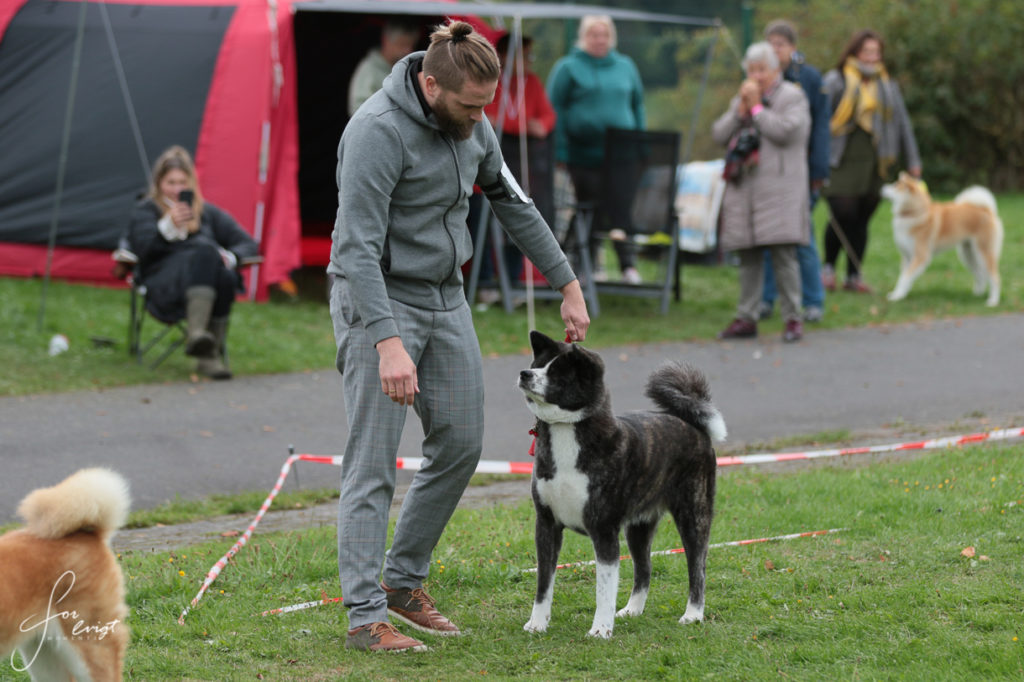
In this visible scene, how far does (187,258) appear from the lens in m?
→ 8.47

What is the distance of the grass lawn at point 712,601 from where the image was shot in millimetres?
3766

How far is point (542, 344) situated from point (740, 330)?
6.51 metres

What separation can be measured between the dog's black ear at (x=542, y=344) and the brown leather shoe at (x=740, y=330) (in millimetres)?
6480

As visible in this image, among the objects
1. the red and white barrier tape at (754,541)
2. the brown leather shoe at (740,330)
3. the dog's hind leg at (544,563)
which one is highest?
the dog's hind leg at (544,563)

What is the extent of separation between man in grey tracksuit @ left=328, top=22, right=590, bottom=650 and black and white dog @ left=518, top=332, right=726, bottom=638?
313 millimetres

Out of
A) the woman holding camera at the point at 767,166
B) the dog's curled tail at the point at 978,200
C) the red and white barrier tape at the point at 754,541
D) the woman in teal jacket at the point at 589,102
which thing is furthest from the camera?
the dog's curled tail at the point at 978,200

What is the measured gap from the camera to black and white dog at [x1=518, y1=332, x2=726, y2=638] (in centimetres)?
385

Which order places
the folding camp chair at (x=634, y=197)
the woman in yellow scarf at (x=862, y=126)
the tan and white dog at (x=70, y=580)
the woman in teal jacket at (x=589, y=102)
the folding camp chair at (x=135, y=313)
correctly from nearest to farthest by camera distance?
1. the tan and white dog at (x=70, y=580)
2. the folding camp chair at (x=135, y=313)
3. the folding camp chair at (x=634, y=197)
4. the woman in teal jacket at (x=589, y=102)
5. the woman in yellow scarf at (x=862, y=126)

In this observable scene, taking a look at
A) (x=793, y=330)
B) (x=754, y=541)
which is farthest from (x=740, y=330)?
(x=754, y=541)

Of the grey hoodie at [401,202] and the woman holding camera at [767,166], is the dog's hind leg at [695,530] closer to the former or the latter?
the grey hoodie at [401,202]

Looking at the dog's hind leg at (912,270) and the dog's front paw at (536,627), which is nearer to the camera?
the dog's front paw at (536,627)

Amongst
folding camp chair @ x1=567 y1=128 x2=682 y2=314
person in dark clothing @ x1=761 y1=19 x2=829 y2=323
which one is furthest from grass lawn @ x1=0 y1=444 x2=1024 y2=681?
folding camp chair @ x1=567 y1=128 x2=682 y2=314

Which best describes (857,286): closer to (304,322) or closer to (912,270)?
(912,270)

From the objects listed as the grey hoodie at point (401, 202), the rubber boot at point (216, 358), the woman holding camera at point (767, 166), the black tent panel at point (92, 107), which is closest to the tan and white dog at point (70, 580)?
the grey hoodie at point (401, 202)
